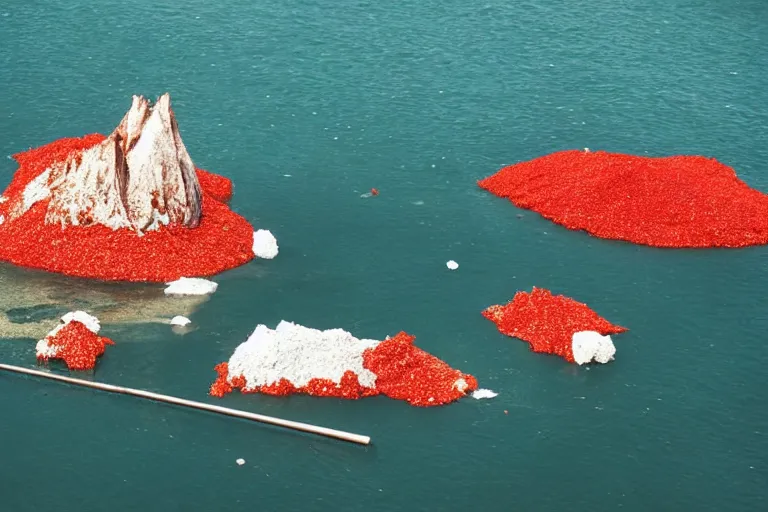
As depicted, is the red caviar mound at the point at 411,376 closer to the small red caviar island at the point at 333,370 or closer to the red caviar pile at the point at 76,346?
the small red caviar island at the point at 333,370

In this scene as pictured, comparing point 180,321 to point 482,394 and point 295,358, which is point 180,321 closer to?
point 295,358

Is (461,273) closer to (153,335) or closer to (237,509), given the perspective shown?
(153,335)

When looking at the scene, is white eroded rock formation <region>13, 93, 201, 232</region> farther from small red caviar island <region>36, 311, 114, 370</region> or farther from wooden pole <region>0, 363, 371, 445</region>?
wooden pole <region>0, 363, 371, 445</region>

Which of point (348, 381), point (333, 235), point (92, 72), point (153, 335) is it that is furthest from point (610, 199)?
point (92, 72)

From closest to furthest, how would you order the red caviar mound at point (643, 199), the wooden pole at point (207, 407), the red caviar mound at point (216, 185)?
the wooden pole at point (207, 407), the red caviar mound at point (643, 199), the red caviar mound at point (216, 185)

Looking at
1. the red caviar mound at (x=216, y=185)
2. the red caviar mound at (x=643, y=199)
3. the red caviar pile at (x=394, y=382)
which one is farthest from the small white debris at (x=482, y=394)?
the red caviar mound at (x=216, y=185)

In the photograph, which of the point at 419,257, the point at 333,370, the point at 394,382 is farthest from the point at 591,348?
the point at 419,257

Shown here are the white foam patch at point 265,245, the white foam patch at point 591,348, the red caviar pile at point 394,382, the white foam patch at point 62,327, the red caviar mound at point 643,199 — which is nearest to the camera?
the red caviar pile at point 394,382
